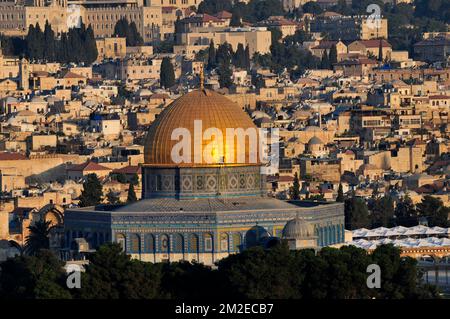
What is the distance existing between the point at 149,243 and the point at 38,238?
5473 mm

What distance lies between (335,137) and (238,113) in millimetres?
39513

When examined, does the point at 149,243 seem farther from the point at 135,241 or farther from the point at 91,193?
the point at 91,193

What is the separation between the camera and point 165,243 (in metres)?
61.7

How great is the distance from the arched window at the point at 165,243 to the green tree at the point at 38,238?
4.12 metres

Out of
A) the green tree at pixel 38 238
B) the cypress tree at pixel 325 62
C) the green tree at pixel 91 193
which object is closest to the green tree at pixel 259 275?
the green tree at pixel 38 238

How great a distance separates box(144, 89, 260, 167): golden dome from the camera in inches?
2470

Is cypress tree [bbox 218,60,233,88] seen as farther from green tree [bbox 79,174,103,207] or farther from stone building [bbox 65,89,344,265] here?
stone building [bbox 65,89,344,265]

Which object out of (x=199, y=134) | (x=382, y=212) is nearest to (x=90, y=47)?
(x=382, y=212)

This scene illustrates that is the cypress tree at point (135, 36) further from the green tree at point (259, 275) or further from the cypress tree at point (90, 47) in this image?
the green tree at point (259, 275)

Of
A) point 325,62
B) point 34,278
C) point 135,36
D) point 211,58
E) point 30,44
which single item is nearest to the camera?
point 34,278

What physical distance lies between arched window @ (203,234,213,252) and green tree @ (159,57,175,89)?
190ft

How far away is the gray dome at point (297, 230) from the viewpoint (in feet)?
199
